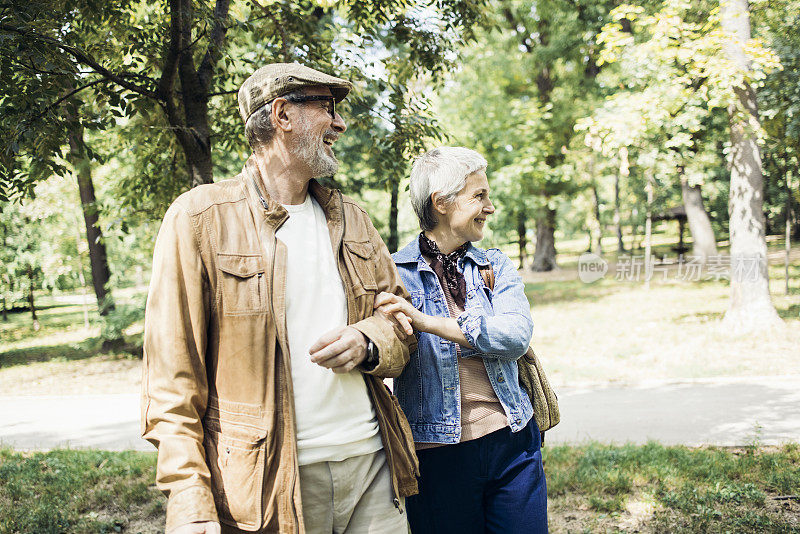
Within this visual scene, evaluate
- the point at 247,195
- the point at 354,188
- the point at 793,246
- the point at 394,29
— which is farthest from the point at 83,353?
the point at 793,246

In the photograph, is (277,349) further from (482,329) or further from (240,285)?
(482,329)

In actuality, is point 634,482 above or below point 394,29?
below

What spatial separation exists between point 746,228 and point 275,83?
1020 centimetres

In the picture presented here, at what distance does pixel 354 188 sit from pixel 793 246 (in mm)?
25395

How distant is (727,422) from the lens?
5875mm

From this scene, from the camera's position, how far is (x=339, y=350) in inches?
67.2

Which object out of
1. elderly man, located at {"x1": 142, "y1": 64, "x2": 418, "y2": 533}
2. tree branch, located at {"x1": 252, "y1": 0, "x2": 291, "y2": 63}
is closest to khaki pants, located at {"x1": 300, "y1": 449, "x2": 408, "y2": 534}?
elderly man, located at {"x1": 142, "y1": 64, "x2": 418, "y2": 533}

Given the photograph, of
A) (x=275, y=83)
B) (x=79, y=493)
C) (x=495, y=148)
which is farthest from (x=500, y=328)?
(x=495, y=148)

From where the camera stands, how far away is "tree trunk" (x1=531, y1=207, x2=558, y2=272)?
2445 cm

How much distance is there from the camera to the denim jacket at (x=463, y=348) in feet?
6.98

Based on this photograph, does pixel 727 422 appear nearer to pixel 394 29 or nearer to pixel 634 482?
pixel 634 482

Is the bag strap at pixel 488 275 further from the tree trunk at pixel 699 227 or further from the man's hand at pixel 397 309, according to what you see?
the tree trunk at pixel 699 227

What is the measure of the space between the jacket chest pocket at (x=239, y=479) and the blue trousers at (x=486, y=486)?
0.87m

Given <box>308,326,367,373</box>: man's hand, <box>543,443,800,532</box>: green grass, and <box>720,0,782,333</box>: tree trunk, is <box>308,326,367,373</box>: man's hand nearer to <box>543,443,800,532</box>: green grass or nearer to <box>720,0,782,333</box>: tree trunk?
<box>543,443,800,532</box>: green grass
